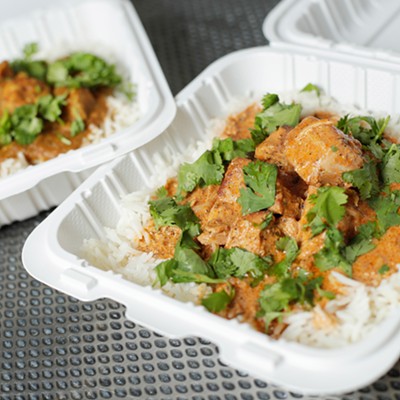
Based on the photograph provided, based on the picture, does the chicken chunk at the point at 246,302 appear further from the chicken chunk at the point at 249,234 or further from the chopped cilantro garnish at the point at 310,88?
the chopped cilantro garnish at the point at 310,88

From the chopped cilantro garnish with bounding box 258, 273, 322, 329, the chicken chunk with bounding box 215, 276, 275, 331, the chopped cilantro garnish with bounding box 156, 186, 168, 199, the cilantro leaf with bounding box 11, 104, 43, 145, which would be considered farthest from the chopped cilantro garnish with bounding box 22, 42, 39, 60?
the chopped cilantro garnish with bounding box 258, 273, 322, 329

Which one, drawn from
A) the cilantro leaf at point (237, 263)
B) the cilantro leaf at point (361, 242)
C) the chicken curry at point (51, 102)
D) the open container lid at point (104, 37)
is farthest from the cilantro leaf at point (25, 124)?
the cilantro leaf at point (361, 242)

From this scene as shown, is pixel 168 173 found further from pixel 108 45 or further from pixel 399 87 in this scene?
pixel 108 45

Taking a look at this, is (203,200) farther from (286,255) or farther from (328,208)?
(328,208)

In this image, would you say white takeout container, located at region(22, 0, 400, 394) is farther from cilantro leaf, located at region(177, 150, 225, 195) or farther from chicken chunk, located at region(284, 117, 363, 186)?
chicken chunk, located at region(284, 117, 363, 186)

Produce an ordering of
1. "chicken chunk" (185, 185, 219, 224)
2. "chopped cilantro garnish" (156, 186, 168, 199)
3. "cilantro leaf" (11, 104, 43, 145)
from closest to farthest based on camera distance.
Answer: "chicken chunk" (185, 185, 219, 224) < "chopped cilantro garnish" (156, 186, 168, 199) < "cilantro leaf" (11, 104, 43, 145)
